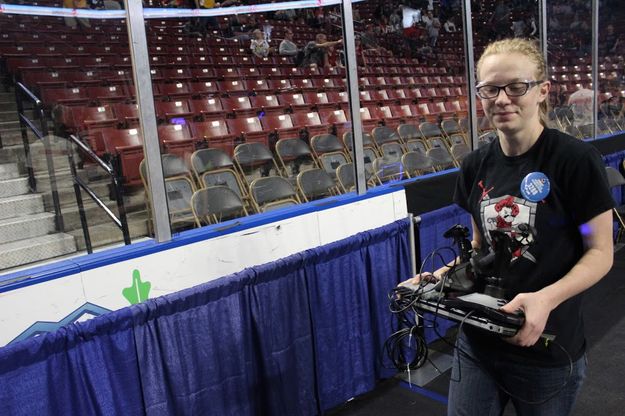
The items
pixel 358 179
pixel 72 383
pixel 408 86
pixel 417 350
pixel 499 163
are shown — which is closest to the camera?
pixel 499 163

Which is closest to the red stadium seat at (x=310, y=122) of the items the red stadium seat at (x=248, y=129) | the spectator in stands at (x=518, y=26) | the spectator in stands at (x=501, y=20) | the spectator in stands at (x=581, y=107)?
the red stadium seat at (x=248, y=129)

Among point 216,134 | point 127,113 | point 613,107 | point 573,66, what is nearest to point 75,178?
point 127,113

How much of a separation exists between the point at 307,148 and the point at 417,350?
1618 millimetres

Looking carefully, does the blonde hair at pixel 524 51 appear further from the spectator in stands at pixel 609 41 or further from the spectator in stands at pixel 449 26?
the spectator in stands at pixel 609 41

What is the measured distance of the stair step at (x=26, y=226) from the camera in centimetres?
219

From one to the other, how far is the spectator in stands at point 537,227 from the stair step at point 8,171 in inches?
77.6

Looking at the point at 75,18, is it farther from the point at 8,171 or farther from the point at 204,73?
the point at 204,73

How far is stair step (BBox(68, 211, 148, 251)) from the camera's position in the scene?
7.51 feet

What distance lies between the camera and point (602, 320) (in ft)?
11.1

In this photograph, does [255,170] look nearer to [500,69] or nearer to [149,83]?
[149,83]

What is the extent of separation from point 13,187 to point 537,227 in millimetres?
2179

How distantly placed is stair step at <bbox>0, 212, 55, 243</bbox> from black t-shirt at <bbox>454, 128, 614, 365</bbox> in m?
1.91

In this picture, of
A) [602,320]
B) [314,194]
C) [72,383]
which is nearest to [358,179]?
[314,194]

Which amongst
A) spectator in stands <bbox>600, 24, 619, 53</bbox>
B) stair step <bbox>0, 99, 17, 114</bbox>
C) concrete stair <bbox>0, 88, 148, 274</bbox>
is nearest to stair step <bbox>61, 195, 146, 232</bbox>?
concrete stair <bbox>0, 88, 148, 274</bbox>
